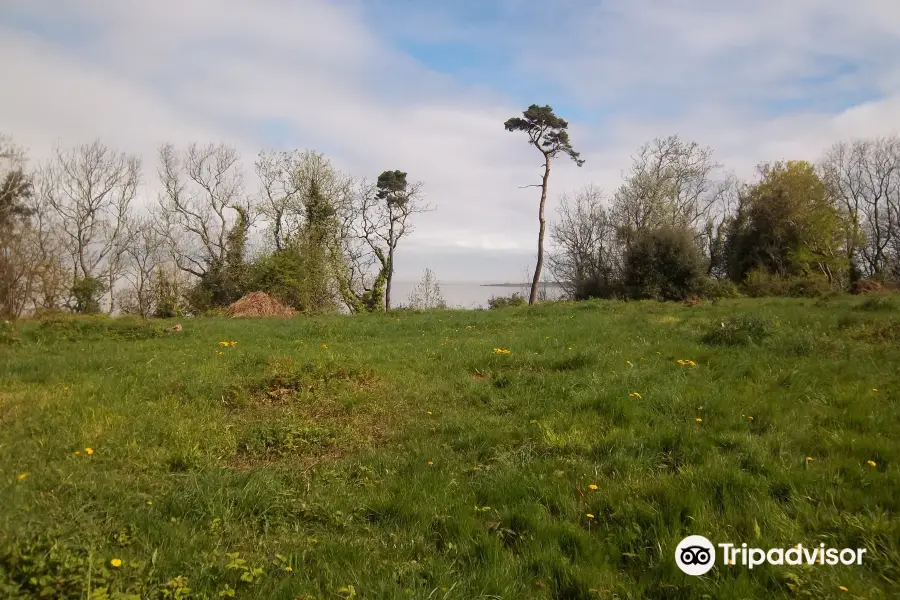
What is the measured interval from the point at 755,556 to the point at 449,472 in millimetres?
2185

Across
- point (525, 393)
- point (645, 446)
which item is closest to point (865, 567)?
point (645, 446)

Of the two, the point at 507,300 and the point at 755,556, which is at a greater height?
the point at 507,300

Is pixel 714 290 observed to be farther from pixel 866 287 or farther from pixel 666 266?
pixel 866 287

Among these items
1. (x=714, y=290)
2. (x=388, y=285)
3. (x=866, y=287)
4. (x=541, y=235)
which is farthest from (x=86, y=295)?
(x=866, y=287)

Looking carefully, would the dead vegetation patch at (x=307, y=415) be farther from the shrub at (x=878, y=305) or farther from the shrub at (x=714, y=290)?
the shrub at (x=714, y=290)

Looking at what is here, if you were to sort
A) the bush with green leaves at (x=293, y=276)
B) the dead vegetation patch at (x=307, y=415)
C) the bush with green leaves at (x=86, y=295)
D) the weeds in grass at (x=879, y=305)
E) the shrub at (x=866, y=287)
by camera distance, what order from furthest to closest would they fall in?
the bush with green leaves at (x=293, y=276)
the bush with green leaves at (x=86, y=295)
the shrub at (x=866, y=287)
the weeds in grass at (x=879, y=305)
the dead vegetation patch at (x=307, y=415)

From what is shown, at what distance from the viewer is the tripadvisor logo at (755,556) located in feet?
8.33

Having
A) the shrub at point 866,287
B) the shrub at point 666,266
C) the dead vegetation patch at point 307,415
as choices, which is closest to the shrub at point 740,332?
the dead vegetation patch at point 307,415

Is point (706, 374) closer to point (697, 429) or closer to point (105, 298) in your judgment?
point (697, 429)

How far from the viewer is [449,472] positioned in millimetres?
3955

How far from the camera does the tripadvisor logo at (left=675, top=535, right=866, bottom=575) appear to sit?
8.33ft

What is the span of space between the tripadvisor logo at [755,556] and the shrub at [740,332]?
6.35 m

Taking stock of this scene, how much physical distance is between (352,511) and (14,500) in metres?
2.08

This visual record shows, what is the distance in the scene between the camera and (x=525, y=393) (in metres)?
6.24
